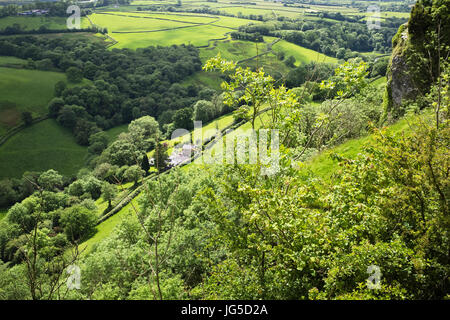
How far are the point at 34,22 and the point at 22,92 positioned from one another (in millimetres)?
89407

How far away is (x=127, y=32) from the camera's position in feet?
577

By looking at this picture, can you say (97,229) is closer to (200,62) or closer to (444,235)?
(444,235)

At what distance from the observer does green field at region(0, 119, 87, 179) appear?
274ft

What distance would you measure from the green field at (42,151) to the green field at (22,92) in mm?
6464

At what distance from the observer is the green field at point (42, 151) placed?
83.5 m

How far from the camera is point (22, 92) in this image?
106 meters

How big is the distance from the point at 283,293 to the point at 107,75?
14909 centimetres

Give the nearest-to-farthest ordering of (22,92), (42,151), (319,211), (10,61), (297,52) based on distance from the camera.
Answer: (319,211), (42,151), (22,92), (10,61), (297,52)
